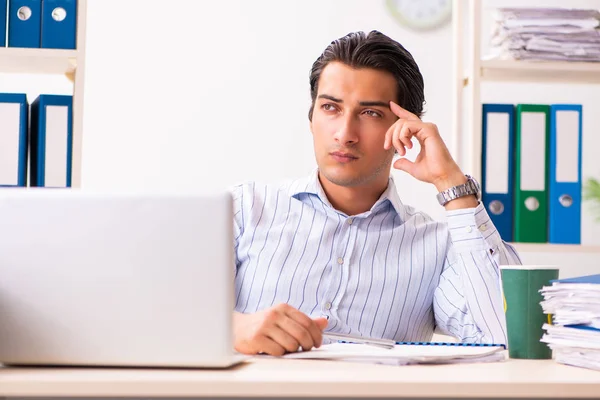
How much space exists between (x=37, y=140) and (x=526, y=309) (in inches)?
54.1

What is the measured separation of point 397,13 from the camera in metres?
3.64

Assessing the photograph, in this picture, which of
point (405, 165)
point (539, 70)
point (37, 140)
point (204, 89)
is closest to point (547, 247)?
point (539, 70)

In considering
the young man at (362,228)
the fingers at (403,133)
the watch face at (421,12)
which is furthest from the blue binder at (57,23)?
the watch face at (421,12)

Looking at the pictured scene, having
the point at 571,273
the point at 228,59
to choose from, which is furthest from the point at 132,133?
the point at 571,273

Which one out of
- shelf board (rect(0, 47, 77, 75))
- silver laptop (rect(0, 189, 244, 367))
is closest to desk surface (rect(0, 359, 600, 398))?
silver laptop (rect(0, 189, 244, 367))

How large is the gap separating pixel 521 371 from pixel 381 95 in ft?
3.42

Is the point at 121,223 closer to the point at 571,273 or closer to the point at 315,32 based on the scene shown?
the point at 315,32

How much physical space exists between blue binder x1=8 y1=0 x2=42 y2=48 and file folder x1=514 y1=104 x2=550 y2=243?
133 centimetres

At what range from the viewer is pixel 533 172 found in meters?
2.34

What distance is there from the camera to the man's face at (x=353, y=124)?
1.94 metres

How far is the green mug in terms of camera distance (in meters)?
1.29

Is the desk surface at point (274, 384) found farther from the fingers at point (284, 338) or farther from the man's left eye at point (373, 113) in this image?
the man's left eye at point (373, 113)

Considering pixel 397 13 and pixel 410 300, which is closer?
pixel 410 300

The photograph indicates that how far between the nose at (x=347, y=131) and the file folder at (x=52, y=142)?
72 centimetres
